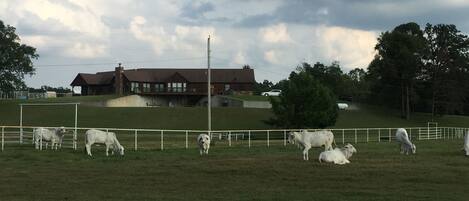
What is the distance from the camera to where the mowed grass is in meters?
14.7

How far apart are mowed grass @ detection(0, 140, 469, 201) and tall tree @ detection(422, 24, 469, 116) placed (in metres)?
86.1

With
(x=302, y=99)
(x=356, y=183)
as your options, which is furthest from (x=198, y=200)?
(x=302, y=99)

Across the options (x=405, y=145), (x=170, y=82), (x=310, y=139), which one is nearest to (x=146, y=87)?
(x=170, y=82)

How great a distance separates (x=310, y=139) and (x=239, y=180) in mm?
8993

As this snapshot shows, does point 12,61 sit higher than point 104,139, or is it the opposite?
point 12,61

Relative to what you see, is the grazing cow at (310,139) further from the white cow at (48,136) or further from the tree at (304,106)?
the tree at (304,106)

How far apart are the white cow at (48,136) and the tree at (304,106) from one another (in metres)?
45.7

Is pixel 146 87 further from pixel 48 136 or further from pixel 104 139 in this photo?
pixel 104 139

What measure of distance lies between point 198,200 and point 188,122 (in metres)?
73.6

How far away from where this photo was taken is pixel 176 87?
13025 cm

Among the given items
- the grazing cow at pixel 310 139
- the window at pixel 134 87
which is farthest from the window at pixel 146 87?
the grazing cow at pixel 310 139

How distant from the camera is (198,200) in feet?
45.6

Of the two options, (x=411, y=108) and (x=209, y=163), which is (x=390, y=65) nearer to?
(x=411, y=108)

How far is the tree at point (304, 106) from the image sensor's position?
248 ft
